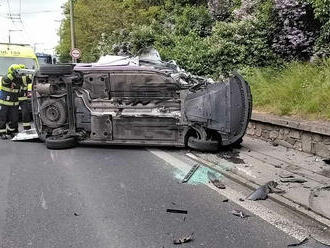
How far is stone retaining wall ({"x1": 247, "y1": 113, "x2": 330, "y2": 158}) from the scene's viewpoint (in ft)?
24.2

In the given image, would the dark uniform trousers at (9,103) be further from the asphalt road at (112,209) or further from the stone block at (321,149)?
the stone block at (321,149)

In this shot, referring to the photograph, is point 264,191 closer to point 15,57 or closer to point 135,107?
point 135,107

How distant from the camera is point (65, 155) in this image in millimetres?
8594

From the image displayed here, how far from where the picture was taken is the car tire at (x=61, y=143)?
359 inches

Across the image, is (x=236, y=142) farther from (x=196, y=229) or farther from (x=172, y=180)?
(x=196, y=229)

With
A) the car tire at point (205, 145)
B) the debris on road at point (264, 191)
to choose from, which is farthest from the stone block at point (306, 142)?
the debris on road at point (264, 191)

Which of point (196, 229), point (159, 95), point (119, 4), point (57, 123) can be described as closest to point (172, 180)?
point (196, 229)

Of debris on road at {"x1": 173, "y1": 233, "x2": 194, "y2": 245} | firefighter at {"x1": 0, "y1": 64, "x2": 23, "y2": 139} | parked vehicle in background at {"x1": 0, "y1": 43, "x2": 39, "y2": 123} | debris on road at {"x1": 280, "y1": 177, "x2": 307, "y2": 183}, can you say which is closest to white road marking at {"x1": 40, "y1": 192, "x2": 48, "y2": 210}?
debris on road at {"x1": 173, "y1": 233, "x2": 194, "y2": 245}

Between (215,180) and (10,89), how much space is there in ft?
20.9

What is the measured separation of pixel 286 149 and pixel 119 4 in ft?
73.9

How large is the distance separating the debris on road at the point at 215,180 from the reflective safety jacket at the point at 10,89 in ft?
19.4

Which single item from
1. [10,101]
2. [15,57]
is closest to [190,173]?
[10,101]

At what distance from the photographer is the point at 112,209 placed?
213 inches

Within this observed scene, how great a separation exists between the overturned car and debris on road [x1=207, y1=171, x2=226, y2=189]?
1355 mm
